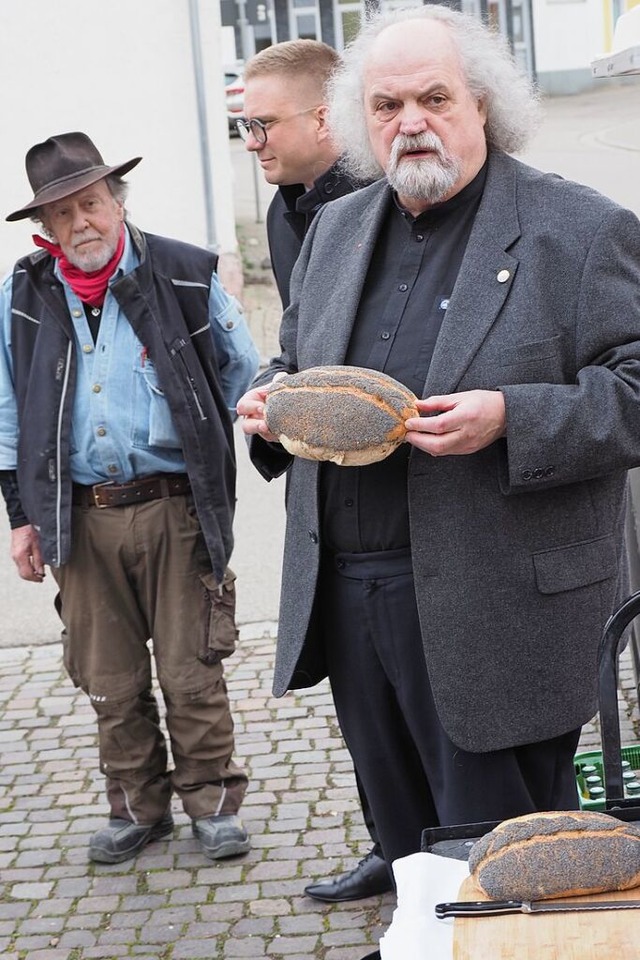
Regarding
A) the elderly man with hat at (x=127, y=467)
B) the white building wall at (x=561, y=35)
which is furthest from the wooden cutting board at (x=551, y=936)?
the white building wall at (x=561, y=35)

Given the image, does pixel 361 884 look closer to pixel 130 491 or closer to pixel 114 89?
pixel 130 491

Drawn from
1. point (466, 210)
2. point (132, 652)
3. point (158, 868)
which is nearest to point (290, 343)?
point (466, 210)

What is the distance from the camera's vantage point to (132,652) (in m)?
4.09

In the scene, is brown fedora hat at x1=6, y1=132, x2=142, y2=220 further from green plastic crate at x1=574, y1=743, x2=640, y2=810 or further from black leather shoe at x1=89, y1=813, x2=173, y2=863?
green plastic crate at x1=574, y1=743, x2=640, y2=810

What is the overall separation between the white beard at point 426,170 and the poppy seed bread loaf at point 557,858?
49.6 inches

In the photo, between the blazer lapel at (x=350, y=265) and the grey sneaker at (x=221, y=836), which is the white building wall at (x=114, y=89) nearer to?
the grey sneaker at (x=221, y=836)

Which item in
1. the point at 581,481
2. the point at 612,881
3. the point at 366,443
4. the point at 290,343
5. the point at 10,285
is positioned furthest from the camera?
the point at 10,285

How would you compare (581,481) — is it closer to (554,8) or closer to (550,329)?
(550,329)

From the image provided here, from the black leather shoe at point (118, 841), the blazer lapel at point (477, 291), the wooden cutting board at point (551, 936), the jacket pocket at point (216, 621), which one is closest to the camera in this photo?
the wooden cutting board at point (551, 936)

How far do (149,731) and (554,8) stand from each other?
25.1 m

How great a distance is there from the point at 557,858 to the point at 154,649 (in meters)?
2.40

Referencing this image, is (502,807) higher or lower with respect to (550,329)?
lower

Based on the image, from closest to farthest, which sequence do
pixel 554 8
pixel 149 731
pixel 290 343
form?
pixel 290 343, pixel 149 731, pixel 554 8

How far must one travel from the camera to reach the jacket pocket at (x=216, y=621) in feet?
13.2
